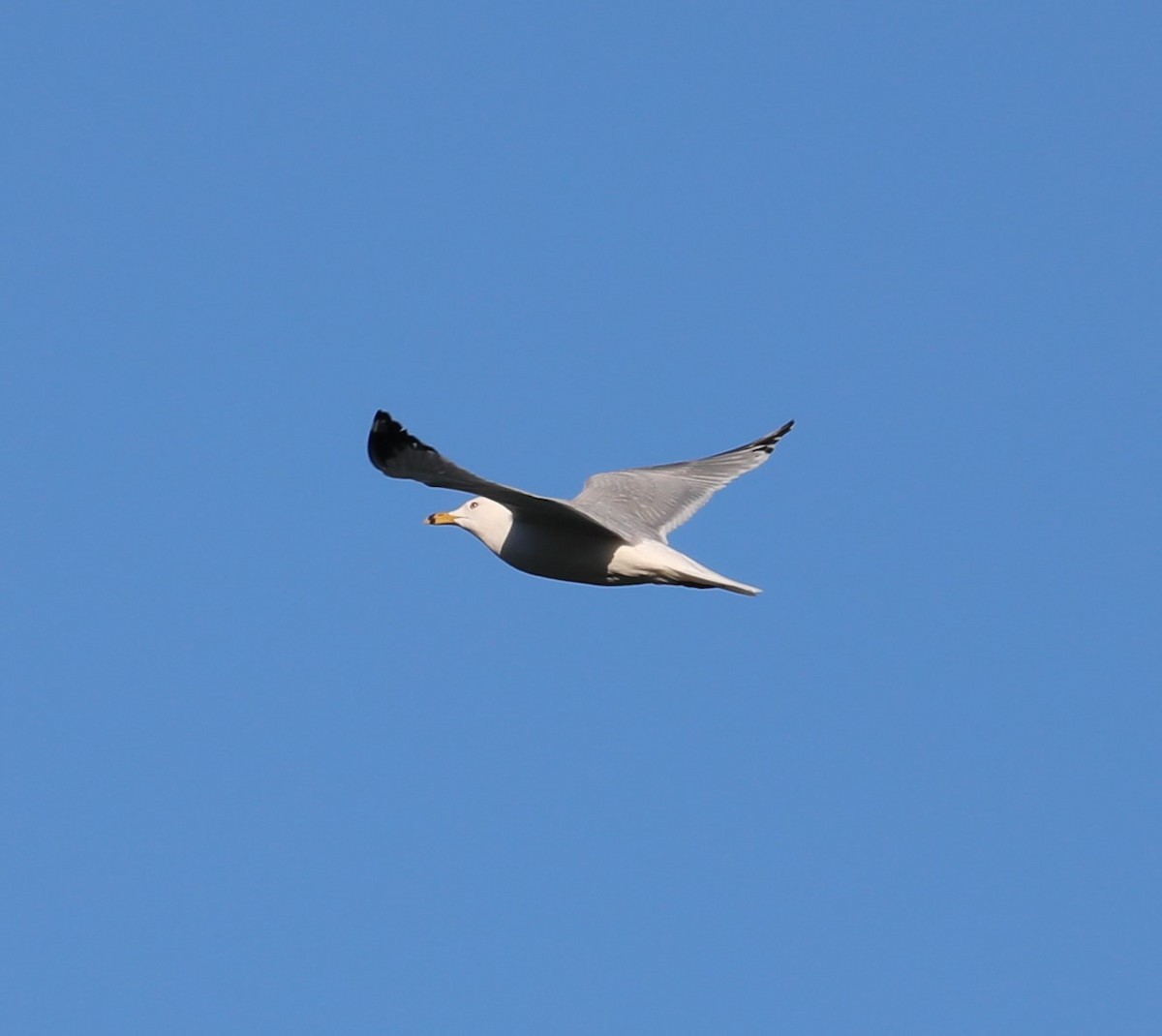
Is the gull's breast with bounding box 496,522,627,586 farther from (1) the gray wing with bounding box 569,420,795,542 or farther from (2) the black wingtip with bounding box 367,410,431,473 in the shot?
(2) the black wingtip with bounding box 367,410,431,473

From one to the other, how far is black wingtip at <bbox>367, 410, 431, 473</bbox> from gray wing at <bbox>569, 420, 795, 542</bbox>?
10.7 feet

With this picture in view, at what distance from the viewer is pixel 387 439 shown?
38.3 feet

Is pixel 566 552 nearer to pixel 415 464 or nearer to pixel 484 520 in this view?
pixel 484 520

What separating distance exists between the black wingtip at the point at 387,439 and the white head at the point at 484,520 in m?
2.73

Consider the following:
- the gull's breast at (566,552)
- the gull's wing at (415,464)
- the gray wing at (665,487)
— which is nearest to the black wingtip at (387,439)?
the gull's wing at (415,464)

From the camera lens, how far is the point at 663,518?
52.6ft

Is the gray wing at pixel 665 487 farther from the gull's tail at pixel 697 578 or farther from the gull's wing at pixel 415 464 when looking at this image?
the gull's wing at pixel 415 464

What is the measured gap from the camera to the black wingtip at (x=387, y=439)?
1159 centimetres

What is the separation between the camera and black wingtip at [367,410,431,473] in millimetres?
11594

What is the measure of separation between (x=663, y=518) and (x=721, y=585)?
2750 mm

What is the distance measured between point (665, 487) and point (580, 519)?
3528 mm

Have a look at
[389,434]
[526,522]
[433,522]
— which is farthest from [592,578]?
[389,434]

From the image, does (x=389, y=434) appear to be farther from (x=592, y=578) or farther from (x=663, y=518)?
(x=663, y=518)

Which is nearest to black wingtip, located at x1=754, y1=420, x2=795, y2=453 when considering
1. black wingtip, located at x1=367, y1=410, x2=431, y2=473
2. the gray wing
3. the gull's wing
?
the gray wing
